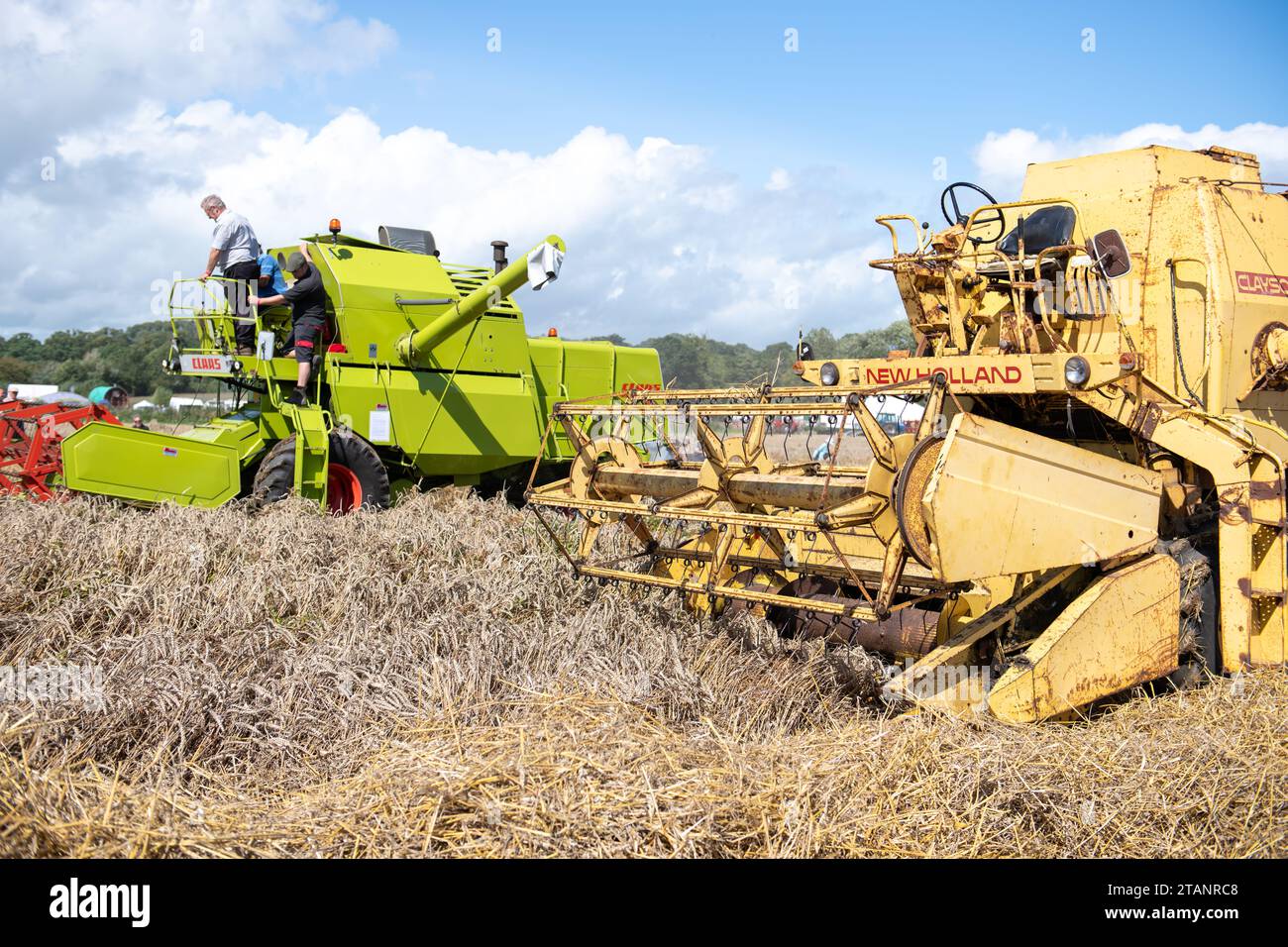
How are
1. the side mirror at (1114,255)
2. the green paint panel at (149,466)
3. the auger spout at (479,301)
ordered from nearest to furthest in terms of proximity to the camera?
the side mirror at (1114,255) < the green paint panel at (149,466) < the auger spout at (479,301)

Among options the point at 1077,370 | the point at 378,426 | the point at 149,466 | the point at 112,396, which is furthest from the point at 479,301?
the point at 112,396

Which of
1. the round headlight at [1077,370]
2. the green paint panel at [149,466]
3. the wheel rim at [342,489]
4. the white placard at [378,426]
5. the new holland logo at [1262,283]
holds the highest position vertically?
the new holland logo at [1262,283]

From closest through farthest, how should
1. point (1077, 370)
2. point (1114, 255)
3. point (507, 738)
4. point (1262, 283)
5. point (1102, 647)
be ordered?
point (507, 738) < point (1102, 647) < point (1077, 370) < point (1262, 283) < point (1114, 255)

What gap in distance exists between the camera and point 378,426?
870 centimetres

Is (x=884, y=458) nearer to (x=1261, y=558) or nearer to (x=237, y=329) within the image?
(x=1261, y=558)

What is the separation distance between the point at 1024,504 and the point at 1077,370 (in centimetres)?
97

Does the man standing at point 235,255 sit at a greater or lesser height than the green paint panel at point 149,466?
greater

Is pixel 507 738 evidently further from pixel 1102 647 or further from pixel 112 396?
pixel 112 396

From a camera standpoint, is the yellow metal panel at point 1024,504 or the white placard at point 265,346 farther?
the white placard at point 265,346

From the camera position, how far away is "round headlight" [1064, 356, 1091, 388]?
4918 millimetres

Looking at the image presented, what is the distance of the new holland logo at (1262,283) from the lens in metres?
5.56

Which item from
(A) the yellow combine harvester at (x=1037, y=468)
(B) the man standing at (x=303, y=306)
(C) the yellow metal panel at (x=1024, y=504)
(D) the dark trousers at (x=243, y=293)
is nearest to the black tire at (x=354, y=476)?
(B) the man standing at (x=303, y=306)

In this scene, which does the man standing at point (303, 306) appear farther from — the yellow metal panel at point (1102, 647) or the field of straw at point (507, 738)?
the yellow metal panel at point (1102, 647)

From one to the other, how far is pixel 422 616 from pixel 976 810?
10.1 feet
